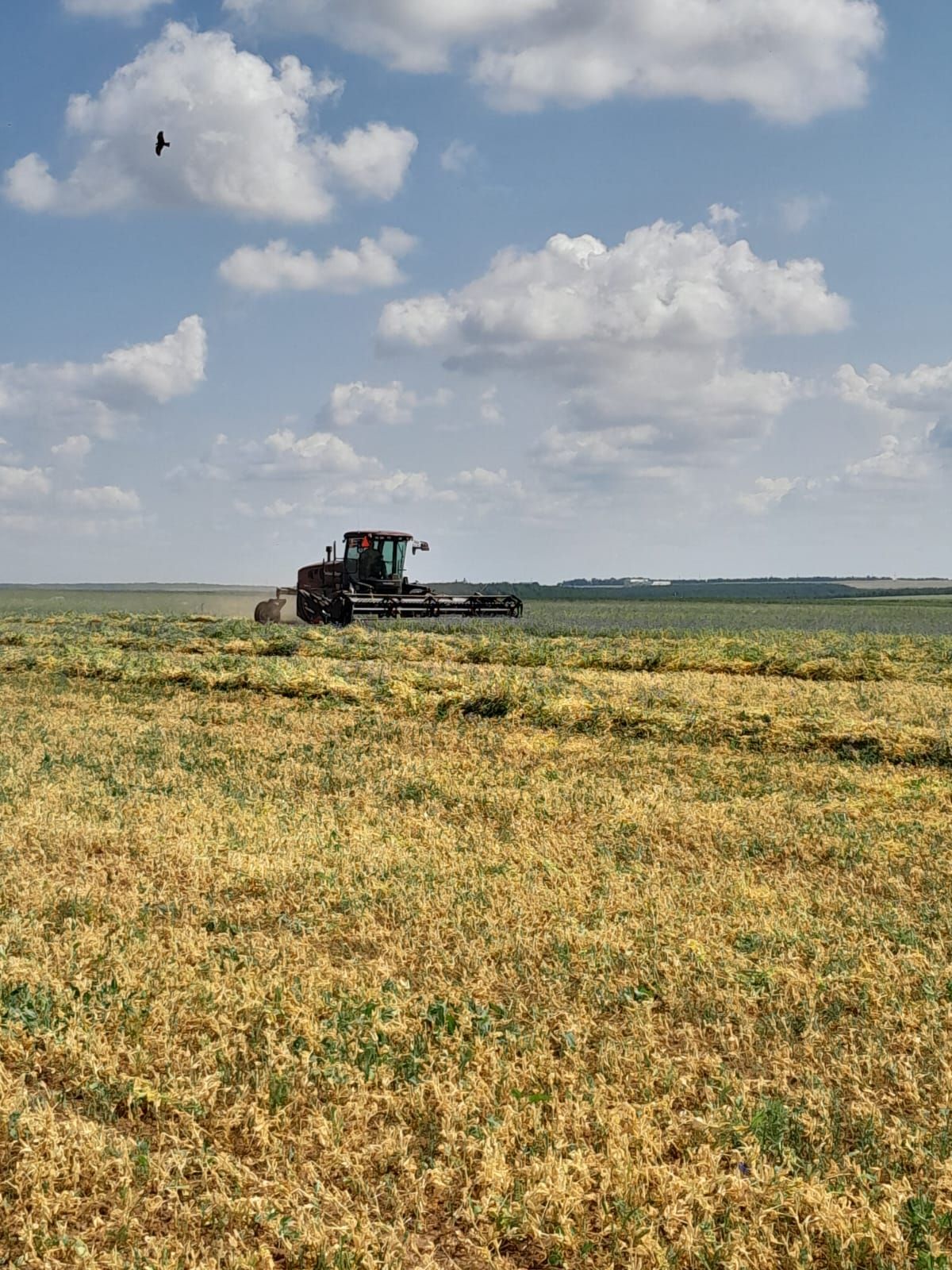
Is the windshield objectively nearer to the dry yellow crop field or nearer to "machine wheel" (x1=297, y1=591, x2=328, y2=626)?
"machine wheel" (x1=297, y1=591, x2=328, y2=626)

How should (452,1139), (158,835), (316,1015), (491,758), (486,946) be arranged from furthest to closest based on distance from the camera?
(491,758) < (158,835) < (486,946) < (316,1015) < (452,1139)

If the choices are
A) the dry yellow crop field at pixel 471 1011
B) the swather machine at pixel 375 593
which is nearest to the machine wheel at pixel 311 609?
the swather machine at pixel 375 593

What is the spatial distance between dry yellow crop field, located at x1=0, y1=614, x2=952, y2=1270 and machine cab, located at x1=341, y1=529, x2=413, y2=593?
2686 cm

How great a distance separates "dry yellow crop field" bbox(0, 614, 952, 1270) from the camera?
426 centimetres

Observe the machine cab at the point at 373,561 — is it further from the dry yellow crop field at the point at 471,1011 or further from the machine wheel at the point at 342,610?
the dry yellow crop field at the point at 471,1011

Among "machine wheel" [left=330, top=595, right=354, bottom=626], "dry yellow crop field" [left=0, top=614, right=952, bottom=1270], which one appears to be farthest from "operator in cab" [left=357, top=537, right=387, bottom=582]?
"dry yellow crop field" [left=0, top=614, right=952, bottom=1270]

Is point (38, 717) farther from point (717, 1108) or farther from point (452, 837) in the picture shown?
point (717, 1108)

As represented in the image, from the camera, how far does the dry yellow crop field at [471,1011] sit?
4262 mm

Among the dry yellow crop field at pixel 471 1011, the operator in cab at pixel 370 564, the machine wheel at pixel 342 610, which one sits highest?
the operator in cab at pixel 370 564

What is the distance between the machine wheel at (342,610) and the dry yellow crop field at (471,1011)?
Result: 23.7 metres

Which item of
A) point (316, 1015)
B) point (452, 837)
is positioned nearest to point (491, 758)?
point (452, 837)

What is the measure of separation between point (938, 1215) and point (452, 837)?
590cm

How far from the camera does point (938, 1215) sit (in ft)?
14.1

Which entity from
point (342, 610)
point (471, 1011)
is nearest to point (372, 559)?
point (342, 610)
